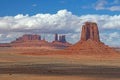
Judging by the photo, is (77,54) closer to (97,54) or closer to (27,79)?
(97,54)

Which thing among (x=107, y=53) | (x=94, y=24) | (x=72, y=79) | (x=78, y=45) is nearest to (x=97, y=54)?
(x=107, y=53)

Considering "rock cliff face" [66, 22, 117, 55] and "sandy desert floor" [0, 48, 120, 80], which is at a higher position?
"rock cliff face" [66, 22, 117, 55]

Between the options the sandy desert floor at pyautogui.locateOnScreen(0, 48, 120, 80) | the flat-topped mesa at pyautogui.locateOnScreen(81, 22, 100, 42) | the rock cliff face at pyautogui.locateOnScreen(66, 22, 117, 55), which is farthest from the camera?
the flat-topped mesa at pyautogui.locateOnScreen(81, 22, 100, 42)

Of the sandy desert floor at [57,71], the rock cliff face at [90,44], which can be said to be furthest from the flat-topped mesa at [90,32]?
the sandy desert floor at [57,71]

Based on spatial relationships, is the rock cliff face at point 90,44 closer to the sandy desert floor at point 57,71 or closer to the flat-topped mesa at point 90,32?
the flat-topped mesa at point 90,32

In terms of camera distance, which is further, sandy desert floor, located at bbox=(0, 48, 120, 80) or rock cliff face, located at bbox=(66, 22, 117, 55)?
rock cliff face, located at bbox=(66, 22, 117, 55)

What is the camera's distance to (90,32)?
181250 millimetres

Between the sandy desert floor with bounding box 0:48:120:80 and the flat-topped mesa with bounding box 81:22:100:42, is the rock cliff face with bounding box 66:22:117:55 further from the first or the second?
the sandy desert floor with bounding box 0:48:120:80

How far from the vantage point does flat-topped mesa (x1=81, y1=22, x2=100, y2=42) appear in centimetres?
17850

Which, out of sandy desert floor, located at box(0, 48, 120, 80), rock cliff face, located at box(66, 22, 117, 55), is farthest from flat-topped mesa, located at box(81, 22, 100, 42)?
sandy desert floor, located at box(0, 48, 120, 80)

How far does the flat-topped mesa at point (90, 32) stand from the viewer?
586ft

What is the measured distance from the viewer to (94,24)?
182m

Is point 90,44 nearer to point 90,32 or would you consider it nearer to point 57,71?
point 90,32

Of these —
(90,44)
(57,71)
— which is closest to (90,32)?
(90,44)
